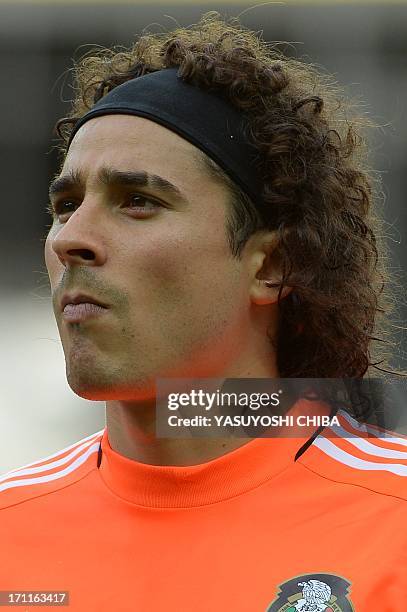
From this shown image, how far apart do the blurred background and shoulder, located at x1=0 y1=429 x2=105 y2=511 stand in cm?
293

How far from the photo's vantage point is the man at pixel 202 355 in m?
1.61

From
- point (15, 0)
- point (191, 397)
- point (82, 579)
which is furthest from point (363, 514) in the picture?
point (15, 0)

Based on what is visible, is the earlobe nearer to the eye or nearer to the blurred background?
the eye

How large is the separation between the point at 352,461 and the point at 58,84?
430 centimetres

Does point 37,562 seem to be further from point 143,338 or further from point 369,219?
point 369,219

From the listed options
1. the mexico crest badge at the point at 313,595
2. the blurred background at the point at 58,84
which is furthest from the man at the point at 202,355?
the blurred background at the point at 58,84

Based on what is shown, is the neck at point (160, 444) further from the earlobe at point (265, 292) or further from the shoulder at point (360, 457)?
the earlobe at point (265, 292)

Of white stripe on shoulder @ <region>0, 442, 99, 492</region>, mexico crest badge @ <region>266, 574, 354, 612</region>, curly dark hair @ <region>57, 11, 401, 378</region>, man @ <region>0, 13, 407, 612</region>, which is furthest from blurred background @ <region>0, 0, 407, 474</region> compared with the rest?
mexico crest badge @ <region>266, 574, 354, 612</region>

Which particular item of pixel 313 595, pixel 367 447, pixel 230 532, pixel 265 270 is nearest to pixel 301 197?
pixel 265 270

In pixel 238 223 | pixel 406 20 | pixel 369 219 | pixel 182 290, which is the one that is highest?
pixel 406 20

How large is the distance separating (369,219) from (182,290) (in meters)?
0.65

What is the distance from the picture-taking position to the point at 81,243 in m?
1.68

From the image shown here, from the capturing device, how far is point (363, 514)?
164cm

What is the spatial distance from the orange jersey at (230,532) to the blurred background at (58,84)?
319 cm
